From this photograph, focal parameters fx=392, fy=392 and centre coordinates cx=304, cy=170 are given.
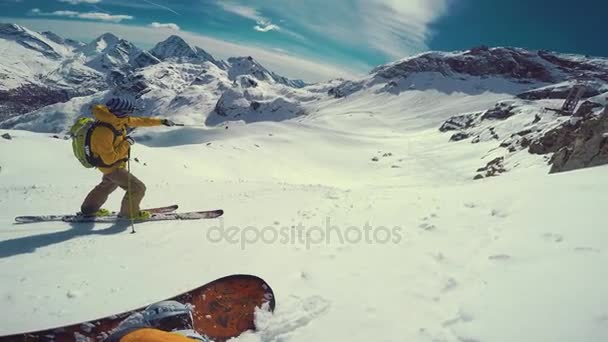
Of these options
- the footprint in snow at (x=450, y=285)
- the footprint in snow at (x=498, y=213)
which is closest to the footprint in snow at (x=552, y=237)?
the footprint in snow at (x=498, y=213)

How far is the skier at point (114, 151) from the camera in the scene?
7.95m

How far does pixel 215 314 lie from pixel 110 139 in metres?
5.13

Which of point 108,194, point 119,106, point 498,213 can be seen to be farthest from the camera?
point 108,194

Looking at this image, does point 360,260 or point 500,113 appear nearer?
point 360,260

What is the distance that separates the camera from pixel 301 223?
8.45 m

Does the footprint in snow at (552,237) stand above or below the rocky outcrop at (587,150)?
below

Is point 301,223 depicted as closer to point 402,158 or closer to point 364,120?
point 402,158

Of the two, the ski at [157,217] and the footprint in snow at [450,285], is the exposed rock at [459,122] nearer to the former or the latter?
the ski at [157,217]

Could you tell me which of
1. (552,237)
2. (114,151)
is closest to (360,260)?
(552,237)

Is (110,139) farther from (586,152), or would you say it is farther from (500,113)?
(500,113)

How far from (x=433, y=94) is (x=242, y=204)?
617 feet

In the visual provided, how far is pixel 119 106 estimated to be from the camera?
7945mm

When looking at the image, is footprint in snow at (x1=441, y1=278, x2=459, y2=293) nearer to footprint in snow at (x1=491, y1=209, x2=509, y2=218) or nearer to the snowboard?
the snowboard

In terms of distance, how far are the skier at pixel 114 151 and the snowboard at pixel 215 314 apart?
4.14 metres
